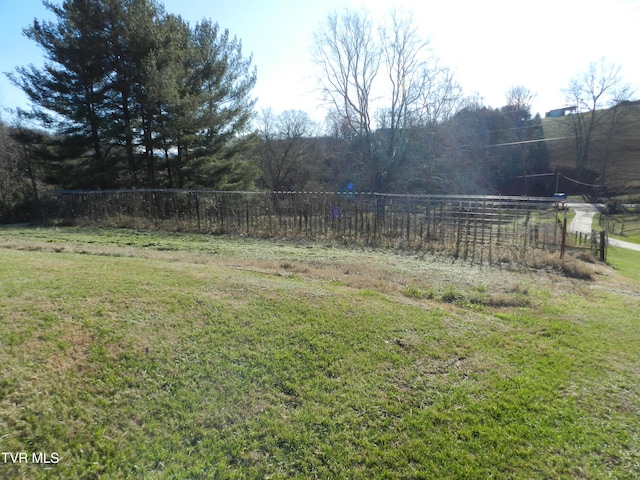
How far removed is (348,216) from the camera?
39.3ft

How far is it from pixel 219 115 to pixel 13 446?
17171mm

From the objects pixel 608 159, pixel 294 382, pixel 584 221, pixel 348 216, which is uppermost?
pixel 608 159

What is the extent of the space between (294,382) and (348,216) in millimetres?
9407

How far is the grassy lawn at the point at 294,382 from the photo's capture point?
2.14m

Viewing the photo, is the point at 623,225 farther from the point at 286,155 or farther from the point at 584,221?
the point at 286,155

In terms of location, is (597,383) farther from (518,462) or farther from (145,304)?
(145,304)

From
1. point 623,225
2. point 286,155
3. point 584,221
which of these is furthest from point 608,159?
point 286,155

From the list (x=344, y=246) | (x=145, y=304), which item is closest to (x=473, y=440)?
(x=145, y=304)

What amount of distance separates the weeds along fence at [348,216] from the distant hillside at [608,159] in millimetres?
40738

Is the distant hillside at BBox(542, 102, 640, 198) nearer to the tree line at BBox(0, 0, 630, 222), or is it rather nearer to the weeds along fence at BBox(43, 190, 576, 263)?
the tree line at BBox(0, 0, 630, 222)

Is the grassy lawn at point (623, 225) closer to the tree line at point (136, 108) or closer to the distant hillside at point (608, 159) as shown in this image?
the distant hillside at point (608, 159)

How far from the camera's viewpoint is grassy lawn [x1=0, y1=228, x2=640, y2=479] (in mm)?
2139

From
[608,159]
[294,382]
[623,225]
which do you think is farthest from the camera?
[608,159]

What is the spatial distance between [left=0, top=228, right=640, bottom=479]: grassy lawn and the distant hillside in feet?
161
